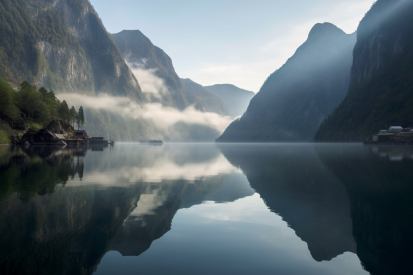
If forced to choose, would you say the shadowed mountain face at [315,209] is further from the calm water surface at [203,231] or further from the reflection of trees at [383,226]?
the reflection of trees at [383,226]

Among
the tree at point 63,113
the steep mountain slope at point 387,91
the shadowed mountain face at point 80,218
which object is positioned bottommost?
the shadowed mountain face at point 80,218

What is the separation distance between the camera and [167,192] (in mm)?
18078

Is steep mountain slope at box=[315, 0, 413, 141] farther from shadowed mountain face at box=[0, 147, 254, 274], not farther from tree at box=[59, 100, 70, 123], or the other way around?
shadowed mountain face at box=[0, 147, 254, 274]

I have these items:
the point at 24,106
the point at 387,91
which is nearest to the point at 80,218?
the point at 24,106

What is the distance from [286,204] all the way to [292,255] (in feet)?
21.7

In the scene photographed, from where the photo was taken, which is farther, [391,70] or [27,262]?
[391,70]

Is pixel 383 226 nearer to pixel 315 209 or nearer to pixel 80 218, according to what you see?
pixel 315 209

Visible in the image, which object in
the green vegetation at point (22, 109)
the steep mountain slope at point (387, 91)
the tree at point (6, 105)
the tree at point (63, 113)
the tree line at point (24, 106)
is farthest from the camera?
the steep mountain slope at point (387, 91)

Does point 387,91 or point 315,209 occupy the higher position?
point 387,91

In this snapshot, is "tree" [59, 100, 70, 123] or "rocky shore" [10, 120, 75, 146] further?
"tree" [59, 100, 70, 123]

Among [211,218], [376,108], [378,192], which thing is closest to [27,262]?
[211,218]

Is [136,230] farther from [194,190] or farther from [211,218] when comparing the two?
[194,190]

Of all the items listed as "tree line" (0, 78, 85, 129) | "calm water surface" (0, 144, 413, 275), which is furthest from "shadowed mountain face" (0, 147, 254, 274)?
"tree line" (0, 78, 85, 129)

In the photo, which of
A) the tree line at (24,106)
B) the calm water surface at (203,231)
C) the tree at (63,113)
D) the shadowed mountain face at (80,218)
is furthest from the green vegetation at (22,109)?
the calm water surface at (203,231)
